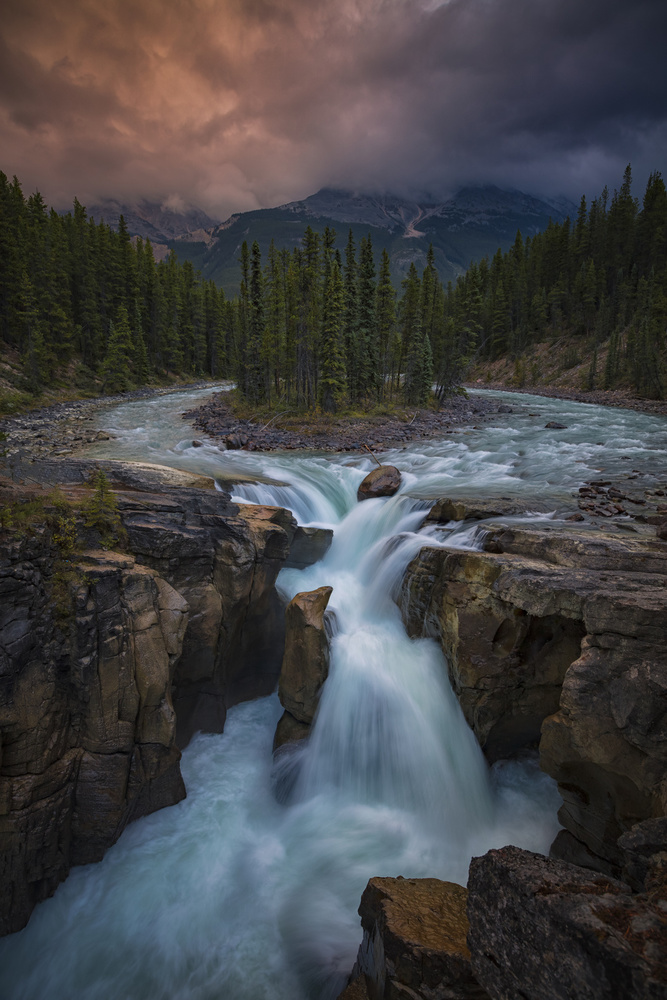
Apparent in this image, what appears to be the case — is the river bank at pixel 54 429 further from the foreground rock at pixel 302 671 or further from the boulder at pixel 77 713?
the foreground rock at pixel 302 671

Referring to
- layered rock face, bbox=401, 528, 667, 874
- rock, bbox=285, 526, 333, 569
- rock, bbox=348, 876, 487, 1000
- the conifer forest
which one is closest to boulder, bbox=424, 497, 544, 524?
layered rock face, bbox=401, 528, 667, 874

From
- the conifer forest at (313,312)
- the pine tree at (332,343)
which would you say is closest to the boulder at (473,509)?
the pine tree at (332,343)

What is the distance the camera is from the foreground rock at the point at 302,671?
30.9 ft

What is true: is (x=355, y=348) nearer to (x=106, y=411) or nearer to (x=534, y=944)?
(x=106, y=411)

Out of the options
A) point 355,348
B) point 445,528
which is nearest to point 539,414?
point 355,348

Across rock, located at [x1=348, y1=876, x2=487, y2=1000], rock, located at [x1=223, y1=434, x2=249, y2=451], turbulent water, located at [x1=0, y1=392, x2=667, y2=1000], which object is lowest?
turbulent water, located at [x1=0, y1=392, x2=667, y2=1000]

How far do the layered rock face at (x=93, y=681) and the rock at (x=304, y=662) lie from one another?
1.61m

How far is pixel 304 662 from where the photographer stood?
9.48 m

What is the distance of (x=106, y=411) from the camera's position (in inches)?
1358

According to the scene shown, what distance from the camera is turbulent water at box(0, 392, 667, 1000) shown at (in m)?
6.22

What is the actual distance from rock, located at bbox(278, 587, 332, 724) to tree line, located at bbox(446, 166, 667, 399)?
4622 cm

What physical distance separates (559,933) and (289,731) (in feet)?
23.2

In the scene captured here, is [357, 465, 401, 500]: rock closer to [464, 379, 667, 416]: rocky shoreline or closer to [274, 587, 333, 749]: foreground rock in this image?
[274, 587, 333, 749]: foreground rock

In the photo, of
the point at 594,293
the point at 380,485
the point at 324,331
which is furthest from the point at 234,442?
the point at 594,293
